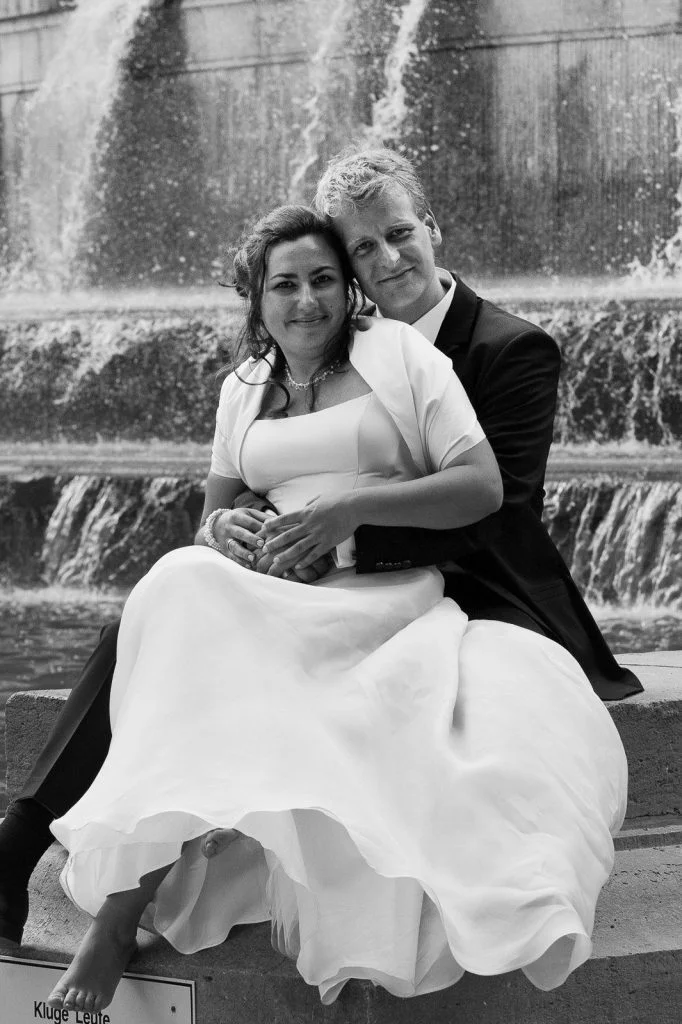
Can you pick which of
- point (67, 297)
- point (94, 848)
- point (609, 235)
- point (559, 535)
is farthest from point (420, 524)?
point (67, 297)

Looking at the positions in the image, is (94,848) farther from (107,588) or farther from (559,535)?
(107,588)

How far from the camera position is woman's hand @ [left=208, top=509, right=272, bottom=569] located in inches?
84.6

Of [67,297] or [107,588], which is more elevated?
[67,297]

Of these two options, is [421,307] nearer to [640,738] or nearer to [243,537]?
[243,537]

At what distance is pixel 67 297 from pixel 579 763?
23.4 ft

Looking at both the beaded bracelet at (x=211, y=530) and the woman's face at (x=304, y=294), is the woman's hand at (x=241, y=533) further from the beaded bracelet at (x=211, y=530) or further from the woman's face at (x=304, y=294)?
the woman's face at (x=304, y=294)

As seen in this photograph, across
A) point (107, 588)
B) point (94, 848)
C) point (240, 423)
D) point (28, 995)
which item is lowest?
point (107, 588)

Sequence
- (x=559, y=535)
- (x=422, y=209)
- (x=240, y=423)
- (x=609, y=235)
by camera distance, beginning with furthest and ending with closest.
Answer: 1. (x=609, y=235)
2. (x=559, y=535)
3. (x=422, y=209)
4. (x=240, y=423)

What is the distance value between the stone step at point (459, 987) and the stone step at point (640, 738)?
0.38m

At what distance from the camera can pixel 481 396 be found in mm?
2430

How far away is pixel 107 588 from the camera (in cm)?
662

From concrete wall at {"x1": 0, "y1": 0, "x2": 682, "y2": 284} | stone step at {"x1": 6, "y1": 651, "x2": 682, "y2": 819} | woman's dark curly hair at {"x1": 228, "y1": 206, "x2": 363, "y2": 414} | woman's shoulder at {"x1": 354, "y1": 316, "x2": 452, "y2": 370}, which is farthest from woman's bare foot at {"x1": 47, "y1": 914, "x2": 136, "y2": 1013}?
concrete wall at {"x1": 0, "y1": 0, "x2": 682, "y2": 284}

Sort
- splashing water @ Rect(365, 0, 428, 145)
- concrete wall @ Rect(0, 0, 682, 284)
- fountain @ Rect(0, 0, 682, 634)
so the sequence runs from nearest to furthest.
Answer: fountain @ Rect(0, 0, 682, 634) → concrete wall @ Rect(0, 0, 682, 284) → splashing water @ Rect(365, 0, 428, 145)

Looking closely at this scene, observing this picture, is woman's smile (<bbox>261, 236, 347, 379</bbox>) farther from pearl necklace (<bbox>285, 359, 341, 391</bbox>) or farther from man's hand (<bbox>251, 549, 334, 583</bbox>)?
man's hand (<bbox>251, 549, 334, 583</bbox>)
